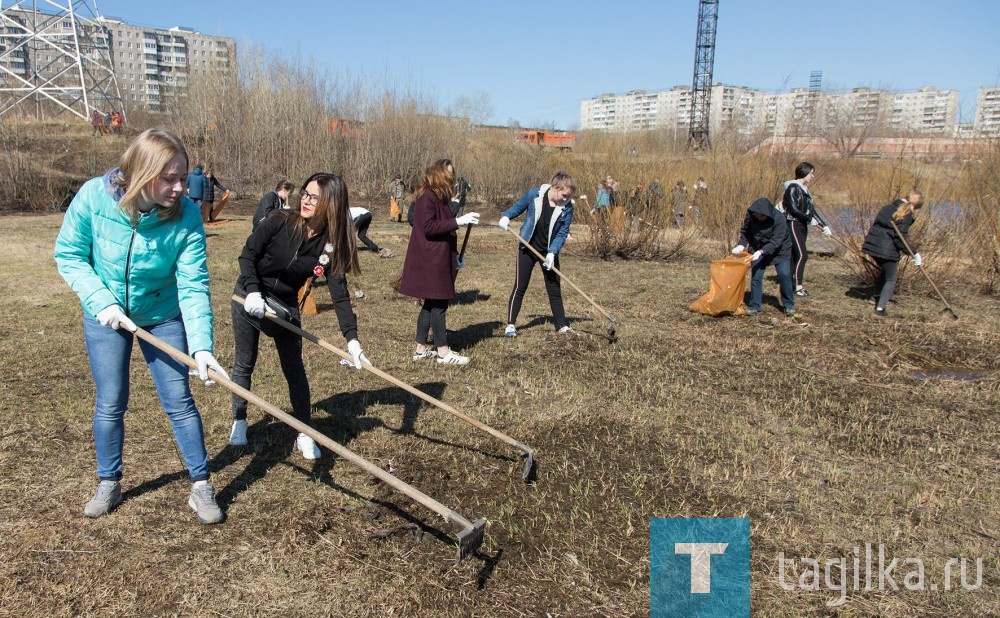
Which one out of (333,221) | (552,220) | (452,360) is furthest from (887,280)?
(333,221)

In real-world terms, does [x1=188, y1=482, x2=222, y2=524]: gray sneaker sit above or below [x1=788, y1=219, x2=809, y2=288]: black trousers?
below

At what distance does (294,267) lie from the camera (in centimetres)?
367

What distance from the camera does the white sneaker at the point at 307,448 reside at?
3891 mm

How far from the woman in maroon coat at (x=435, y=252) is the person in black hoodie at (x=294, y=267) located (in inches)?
63.7

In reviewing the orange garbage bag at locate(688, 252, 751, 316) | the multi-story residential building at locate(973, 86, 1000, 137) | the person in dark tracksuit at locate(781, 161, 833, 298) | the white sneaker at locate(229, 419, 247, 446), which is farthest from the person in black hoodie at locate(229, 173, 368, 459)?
the multi-story residential building at locate(973, 86, 1000, 137)

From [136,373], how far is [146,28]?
4282 inches

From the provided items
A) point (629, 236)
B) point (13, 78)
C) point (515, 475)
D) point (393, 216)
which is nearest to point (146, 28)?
point (13, 78)

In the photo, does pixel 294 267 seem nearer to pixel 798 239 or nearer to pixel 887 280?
pixel 798 239

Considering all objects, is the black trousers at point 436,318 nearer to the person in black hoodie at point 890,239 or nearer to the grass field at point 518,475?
the grass field at point 518,475

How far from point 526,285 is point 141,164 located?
4189 mm

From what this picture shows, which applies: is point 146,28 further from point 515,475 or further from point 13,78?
point 515,475

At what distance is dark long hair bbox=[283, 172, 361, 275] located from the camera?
3.58 m

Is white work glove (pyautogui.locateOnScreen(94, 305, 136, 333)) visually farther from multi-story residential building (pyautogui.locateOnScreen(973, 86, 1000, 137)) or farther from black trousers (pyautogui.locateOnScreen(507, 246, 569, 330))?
multi-story residential building (pyautogui.locateOnScreen(973, 86, 1000, 137))

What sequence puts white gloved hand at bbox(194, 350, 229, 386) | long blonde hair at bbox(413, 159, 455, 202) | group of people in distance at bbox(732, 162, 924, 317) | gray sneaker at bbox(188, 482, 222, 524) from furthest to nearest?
1. group of people in distance at bbox(732, 162, 924, 317)
2. long blonde hair at bbox(413, 159, 455, 202)
3. gray sneaker at bbox(188, 482, 222, 524)
4. white gloved hand at bbox(194, 350, 229, 386)
